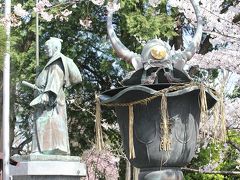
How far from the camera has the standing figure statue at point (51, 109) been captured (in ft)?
28.8

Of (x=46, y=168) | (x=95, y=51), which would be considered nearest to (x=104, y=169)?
(x=95, y=51)

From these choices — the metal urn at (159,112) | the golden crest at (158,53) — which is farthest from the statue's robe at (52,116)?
the golden crest at (158,53)

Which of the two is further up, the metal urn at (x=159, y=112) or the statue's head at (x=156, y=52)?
the statue's head at (x=156, y=52)

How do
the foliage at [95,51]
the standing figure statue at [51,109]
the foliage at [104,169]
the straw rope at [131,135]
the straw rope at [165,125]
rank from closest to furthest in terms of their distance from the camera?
the straw rope at [165,125], the straw rope at [131,135], the standing figure statue at [51,109], the foliage at [95,51], the foliage at [104,169]

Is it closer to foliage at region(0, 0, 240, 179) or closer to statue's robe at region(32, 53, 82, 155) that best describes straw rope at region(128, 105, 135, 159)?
statue's robe at region(32, 53, 82, 155)

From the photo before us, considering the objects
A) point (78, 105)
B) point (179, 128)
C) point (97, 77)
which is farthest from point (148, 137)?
point (97, 77)

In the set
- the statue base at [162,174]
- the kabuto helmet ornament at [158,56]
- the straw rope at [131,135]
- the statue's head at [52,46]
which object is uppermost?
the statue's head at [52,46]

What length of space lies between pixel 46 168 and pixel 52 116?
979 millimetres

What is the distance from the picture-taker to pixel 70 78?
9.26m

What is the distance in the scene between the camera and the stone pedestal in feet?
27.1

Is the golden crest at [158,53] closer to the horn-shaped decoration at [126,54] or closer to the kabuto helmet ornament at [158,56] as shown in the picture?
the kabuto helmet ornament at [158,56]

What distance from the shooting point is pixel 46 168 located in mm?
8289

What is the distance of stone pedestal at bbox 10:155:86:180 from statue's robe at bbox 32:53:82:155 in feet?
0.95

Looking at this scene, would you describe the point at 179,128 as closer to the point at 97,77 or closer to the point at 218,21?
the point at 218,21
